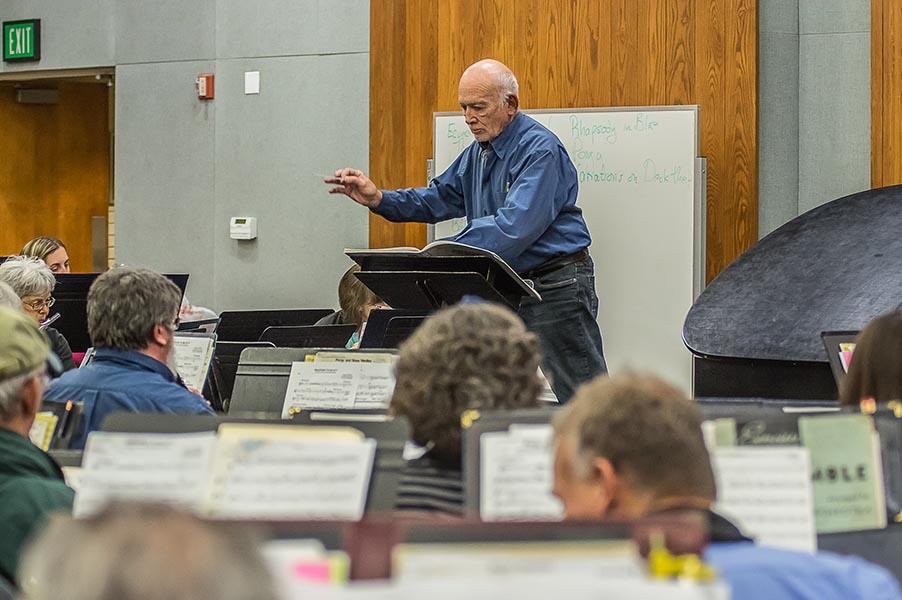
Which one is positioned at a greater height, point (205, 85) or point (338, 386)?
point (205, 85)

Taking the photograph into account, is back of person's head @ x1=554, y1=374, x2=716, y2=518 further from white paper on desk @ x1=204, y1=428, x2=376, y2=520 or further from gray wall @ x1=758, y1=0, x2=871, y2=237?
gray wall @ x1=758, y1=0, x2=871, y2=237

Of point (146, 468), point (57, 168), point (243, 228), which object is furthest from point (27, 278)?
point (57, 168)

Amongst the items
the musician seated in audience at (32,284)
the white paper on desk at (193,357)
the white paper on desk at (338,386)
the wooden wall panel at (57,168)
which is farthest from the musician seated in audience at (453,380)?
the wooden wall panel at (57,168)

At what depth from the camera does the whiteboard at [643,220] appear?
20.1 ft

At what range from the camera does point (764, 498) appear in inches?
75.3

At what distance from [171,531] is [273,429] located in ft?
3.19

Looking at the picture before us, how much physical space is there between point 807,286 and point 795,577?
2.91m

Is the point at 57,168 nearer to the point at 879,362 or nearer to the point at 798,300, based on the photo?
the point at 798,300

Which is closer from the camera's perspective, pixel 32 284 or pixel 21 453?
pixel 21 453

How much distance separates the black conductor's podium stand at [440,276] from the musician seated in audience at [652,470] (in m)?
2.30

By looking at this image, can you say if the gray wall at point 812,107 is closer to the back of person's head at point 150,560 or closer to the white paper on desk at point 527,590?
the white paper on desk at point 527,590

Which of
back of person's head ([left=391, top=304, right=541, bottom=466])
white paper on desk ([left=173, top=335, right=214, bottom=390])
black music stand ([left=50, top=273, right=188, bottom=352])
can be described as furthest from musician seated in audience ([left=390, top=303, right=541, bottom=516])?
black music stand ([left=50, top=273, right=188, bottom=352])

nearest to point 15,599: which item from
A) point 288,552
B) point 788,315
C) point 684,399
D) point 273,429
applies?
point 273,429

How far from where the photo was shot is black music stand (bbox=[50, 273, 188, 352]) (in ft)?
17.9
